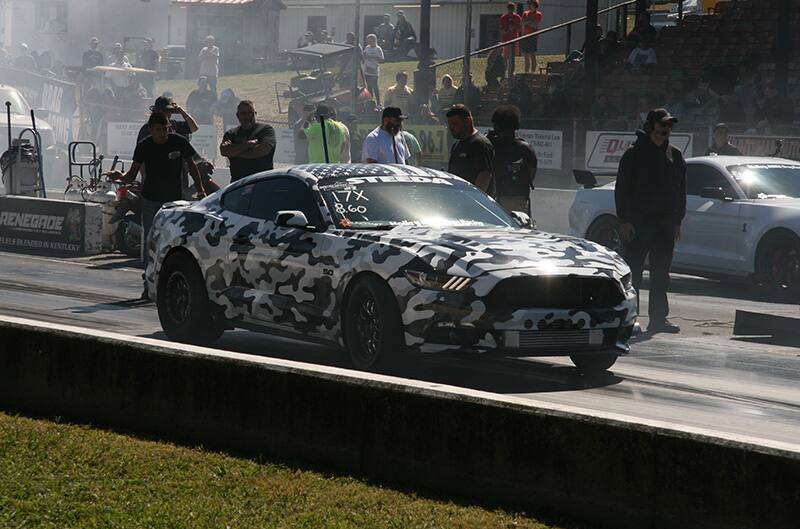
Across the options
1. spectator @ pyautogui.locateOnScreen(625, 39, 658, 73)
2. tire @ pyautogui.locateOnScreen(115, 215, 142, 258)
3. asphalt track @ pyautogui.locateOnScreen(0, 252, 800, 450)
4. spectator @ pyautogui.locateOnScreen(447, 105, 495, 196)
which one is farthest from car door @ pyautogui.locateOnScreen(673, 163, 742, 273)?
spectator @ pyautogui.locateOnScreen(625, 39, 658, 73)

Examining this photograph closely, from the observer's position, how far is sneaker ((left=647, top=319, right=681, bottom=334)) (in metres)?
13.8

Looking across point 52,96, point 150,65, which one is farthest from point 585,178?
point 150,65

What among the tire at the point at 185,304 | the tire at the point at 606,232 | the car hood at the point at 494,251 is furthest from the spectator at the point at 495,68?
the car hood at the point at 494,251

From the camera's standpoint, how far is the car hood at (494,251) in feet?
31.8

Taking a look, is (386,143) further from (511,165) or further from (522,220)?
(522,220)

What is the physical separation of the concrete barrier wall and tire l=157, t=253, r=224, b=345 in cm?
298

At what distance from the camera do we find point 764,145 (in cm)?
2289

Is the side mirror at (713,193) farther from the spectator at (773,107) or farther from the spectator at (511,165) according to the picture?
the spectator at (773,107)

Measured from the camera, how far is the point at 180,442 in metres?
7.60

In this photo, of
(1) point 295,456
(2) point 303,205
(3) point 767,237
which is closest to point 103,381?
(1) point 295,456

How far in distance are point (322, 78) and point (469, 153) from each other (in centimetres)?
3037

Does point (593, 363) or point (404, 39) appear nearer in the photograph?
point (593, 363)

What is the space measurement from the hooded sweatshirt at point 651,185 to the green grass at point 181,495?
7.22m

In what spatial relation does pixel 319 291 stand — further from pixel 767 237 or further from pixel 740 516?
pixel 767 237
